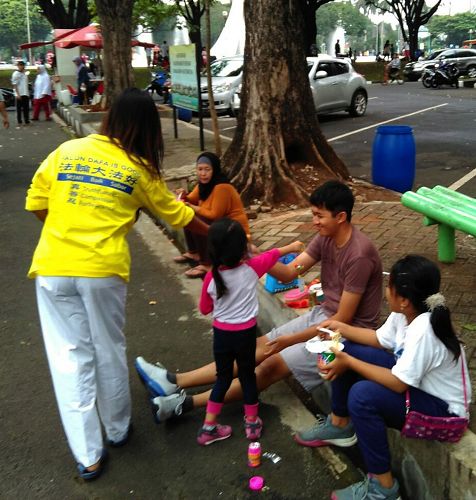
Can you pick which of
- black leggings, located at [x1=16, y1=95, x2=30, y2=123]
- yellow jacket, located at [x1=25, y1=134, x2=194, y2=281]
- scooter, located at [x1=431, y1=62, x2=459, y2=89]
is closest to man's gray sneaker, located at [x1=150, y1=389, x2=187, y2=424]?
yellow jacket, located at [x1=25, y1=134, x2=194, y2=281]

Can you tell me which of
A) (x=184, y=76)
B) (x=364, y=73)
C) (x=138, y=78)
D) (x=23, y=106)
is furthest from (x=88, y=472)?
(x=364, y=73)

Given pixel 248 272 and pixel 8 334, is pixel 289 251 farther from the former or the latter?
pixel 8 334

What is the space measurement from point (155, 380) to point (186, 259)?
2704 mm

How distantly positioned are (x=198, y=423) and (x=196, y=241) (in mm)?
2698

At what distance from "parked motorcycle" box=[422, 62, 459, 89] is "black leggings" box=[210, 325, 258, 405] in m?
25.8

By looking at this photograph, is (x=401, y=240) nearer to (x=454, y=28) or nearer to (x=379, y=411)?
(x=379, y=411)

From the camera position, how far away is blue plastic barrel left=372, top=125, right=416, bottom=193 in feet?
24.7

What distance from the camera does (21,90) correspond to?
60.2 ft

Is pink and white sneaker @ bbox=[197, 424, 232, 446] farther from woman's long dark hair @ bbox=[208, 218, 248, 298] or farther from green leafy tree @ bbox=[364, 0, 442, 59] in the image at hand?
green leafy tree @ bbox=[364, 0, 442, 59]

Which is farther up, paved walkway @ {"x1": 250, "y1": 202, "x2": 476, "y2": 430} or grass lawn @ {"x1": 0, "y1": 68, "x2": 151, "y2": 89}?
grass lawn @ {"x1": 0, "y1": 68, "x2": 151, "y2": 89}

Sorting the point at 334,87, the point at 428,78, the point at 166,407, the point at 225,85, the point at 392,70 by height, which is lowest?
the point at 166,407

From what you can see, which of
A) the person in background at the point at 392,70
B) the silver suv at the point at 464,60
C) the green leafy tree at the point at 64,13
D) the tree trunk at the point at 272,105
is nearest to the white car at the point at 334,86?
the tree trunk at the point at 272,105

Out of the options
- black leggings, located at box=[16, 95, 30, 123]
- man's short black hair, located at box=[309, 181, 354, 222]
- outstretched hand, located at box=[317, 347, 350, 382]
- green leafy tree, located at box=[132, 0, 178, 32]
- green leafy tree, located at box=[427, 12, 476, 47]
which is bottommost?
outstretched hand, located at box=[317, 347, 350, 382]

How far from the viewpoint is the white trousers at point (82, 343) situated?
280 cm
